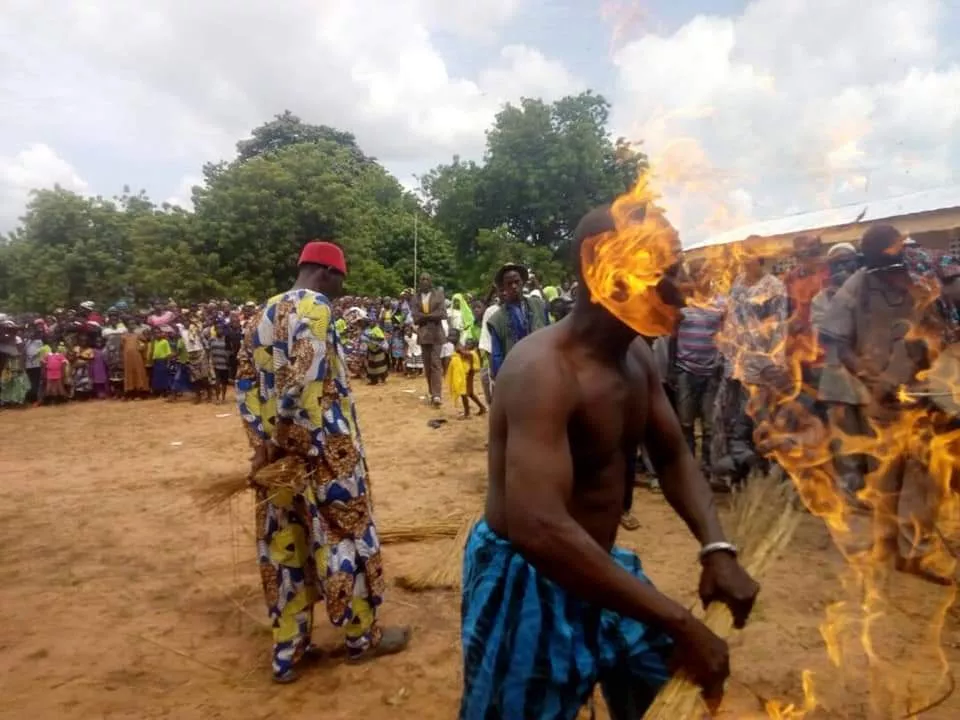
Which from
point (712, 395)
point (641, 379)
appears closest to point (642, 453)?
point (712, 395)

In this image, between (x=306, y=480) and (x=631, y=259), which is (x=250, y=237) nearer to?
(x=306, y=480)

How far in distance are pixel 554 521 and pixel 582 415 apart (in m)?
0.29

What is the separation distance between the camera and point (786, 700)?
300cm

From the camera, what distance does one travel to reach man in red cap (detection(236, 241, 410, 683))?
317 cm

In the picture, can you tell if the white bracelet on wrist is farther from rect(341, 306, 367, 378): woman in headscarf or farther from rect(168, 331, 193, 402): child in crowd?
rect(341, 306, 367, 378): woman in headscarf

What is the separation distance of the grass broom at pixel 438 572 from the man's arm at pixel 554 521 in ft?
8.86

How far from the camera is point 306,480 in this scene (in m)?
→ 3.22

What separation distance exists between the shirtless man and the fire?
0.12 meters

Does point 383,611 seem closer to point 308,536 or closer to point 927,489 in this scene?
point 308,536

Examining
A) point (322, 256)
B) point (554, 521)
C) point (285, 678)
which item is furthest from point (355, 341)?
point (554, 521)

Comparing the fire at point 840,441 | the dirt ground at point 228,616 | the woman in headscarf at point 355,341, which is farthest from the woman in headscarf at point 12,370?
the fire at point 840,441

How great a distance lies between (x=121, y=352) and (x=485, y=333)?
9690mm

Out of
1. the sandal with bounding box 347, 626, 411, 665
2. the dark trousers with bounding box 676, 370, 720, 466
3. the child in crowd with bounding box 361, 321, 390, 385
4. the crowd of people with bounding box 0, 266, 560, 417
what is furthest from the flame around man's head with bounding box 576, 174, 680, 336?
the child in crowd with bounding box 361, 321, 390, 385

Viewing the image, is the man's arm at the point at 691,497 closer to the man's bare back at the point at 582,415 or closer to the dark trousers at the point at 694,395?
the man's bare back at the point at 582,415
